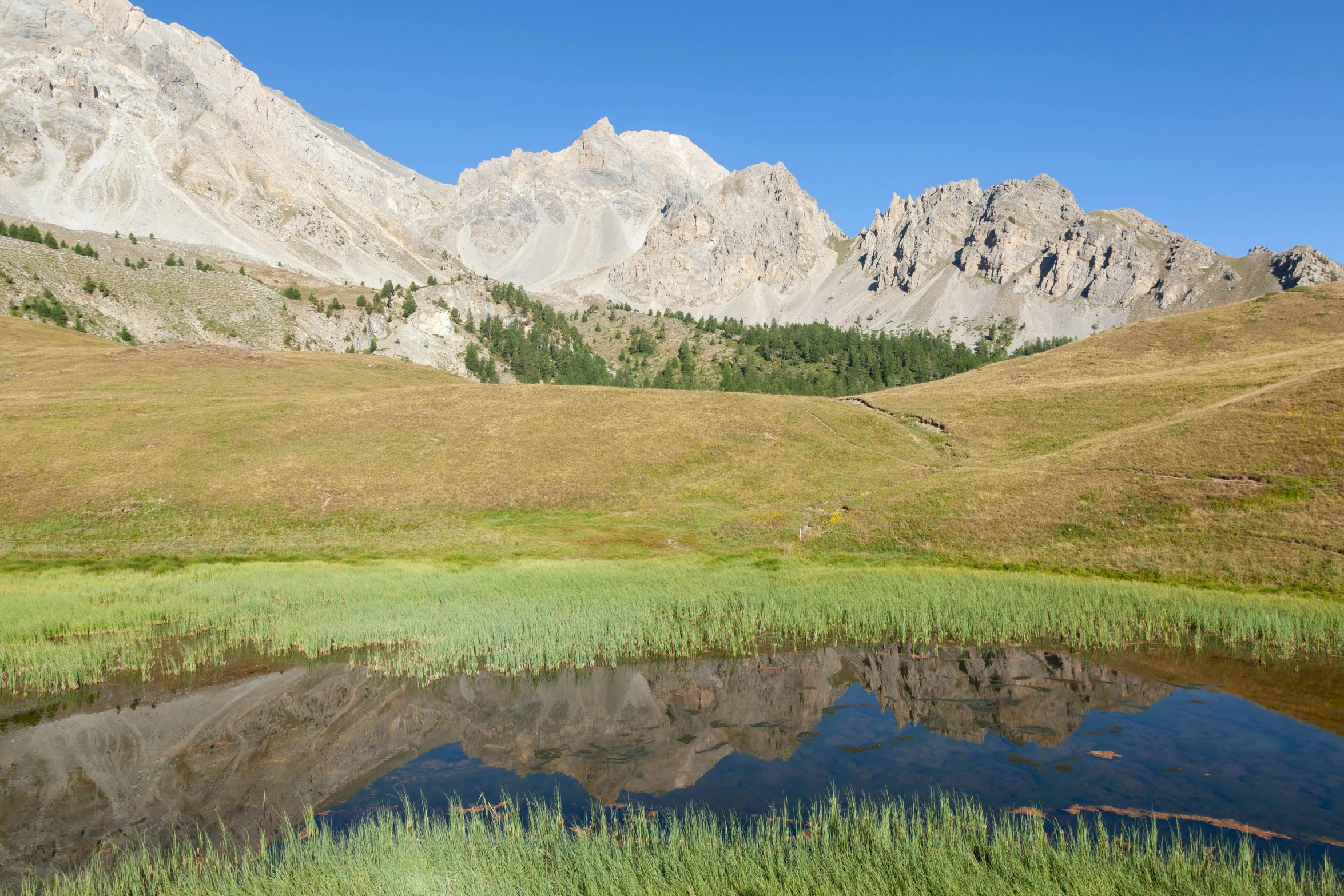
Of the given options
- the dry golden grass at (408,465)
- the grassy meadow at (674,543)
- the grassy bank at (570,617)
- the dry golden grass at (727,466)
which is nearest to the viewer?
the grassy meadow at (674,543)

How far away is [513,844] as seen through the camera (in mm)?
10094

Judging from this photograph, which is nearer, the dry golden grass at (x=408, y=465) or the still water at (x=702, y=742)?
the still water at (x=702, y=742)

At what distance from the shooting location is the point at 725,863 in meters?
9.57

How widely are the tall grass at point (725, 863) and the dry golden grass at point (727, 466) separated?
26213 mm

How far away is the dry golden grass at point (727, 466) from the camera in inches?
1453

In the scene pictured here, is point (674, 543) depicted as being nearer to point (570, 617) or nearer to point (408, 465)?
point (570, 617)

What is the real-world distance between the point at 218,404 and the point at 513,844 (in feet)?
246

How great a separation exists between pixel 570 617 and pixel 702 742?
31.1 feet

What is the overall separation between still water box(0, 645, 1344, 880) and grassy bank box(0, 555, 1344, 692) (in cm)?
154

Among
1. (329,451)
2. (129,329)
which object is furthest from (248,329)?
(329,451)

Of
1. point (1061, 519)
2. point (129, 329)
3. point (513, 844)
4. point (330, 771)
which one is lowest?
point (330, 771)

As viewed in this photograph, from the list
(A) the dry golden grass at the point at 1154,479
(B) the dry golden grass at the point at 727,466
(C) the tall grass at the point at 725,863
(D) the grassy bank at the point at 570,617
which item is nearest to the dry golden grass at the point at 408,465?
(B) the dry golden grass at the point at 727,466

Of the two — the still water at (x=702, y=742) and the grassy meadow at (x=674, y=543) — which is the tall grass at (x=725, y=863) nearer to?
the grassy meadow at (x=674, y=543)

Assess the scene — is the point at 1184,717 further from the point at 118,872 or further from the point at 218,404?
the point at 218,404
